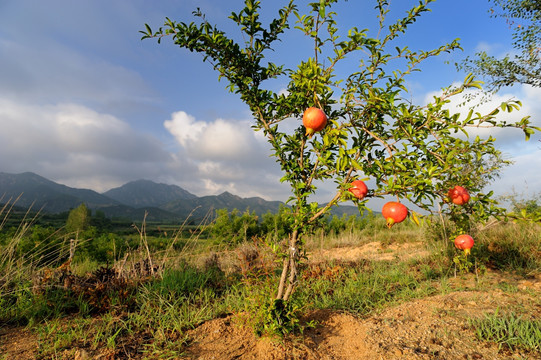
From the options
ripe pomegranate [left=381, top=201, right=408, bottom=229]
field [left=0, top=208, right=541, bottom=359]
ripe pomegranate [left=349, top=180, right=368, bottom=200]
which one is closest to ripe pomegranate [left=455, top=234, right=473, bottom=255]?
field [left=0, top=208, right=541, bottom=359]

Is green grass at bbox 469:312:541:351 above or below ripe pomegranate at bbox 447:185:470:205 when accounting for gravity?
below

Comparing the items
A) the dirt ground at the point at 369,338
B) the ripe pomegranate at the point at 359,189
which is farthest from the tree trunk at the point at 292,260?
the ripe pomegranate at the point at 359,189

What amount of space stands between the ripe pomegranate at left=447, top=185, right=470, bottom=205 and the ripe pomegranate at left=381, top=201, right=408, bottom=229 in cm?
49

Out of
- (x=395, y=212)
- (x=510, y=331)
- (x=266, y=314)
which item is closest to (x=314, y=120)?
(x=395, y=212)

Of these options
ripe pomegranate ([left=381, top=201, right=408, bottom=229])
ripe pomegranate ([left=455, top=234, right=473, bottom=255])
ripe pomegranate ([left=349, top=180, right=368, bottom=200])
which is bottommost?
ripe pomegranate ([left=455, top=234, right=473, bottom=255])

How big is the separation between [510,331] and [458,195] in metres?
1.64

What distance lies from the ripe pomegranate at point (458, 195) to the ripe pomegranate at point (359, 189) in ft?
2.23

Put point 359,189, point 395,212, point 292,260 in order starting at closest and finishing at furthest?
point 395,212
point 359,189
point 292,260

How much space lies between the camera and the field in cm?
251

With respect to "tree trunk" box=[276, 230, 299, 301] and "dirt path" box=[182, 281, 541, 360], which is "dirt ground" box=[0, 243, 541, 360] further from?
"tree trunk" box=[276, 230, 299, 301]

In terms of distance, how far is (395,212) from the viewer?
1907 millimetres

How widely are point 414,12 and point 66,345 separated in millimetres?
4708

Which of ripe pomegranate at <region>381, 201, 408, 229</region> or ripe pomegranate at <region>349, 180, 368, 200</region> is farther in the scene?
ripe pomegranate at <region>349, 180, 368, 200</region>

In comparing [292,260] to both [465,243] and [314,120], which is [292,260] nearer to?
[314,120]
